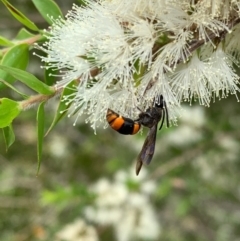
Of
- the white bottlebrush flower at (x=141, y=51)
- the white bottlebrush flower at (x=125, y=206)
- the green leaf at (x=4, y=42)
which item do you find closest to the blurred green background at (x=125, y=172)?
the white bottlebrush flower at (x=125, y=206)

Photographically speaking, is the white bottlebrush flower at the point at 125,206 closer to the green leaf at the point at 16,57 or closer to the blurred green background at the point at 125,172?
the blurred green background at the point at 125,172

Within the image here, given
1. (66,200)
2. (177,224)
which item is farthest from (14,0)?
(177,224)

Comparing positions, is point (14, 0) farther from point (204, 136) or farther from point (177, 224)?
point (177, 224)

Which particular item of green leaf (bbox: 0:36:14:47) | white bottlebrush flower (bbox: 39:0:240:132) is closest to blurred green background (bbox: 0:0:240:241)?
green leaf (bbox: 0:36:14:47)

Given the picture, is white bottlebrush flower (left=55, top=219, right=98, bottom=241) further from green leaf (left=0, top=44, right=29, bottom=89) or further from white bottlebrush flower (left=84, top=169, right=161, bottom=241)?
green leaf (left=0, top=44, right=29, bottom=89)

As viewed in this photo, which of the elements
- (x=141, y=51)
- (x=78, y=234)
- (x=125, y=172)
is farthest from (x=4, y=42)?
(x=125, y=172)

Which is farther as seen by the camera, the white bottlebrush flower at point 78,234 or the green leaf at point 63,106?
the white bottlebrush flower at point 78,234
